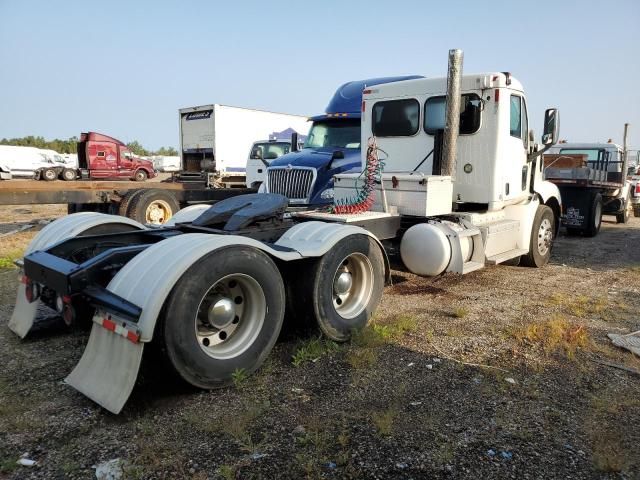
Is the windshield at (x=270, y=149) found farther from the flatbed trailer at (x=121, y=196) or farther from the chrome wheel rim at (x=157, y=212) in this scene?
the chrome wheel rim at (x=157, y=212)

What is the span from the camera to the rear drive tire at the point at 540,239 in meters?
7.77

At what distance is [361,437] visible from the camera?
2963 millimetres

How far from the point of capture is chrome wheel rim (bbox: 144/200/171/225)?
31.1ft

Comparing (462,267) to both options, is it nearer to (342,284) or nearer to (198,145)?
(342,284)

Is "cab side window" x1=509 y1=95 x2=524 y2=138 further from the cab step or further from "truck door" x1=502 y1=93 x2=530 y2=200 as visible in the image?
the cab step

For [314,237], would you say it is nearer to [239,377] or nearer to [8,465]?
[239,377]

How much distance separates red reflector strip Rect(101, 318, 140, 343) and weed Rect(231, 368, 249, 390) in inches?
32.2

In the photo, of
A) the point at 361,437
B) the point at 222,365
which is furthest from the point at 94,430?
the point at 361,437

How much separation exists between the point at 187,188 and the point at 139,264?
284 inches

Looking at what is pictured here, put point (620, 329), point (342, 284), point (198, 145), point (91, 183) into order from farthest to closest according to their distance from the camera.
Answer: point (198, 145), point (91, 183), point (620, 329), point (342, 284)

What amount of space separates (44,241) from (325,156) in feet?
14.3

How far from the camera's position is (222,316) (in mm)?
3604

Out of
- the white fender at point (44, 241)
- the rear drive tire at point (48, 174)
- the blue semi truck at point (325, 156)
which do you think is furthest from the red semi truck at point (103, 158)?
the white fender at point (44, 241)

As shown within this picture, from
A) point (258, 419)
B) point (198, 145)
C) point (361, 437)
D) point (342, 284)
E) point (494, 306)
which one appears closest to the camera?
point (361, 437)
